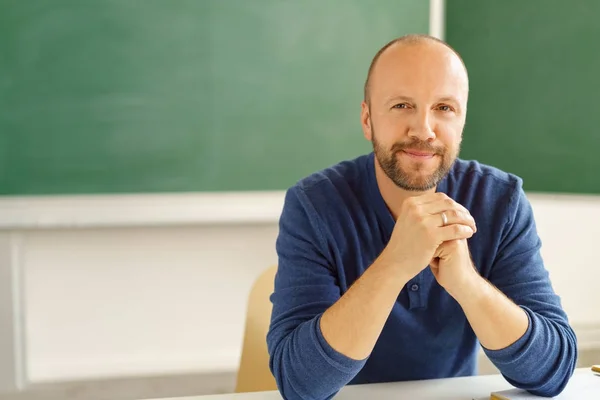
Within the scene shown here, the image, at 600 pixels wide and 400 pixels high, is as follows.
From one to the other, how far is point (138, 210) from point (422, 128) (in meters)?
1.43

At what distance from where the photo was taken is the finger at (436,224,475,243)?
1.24m

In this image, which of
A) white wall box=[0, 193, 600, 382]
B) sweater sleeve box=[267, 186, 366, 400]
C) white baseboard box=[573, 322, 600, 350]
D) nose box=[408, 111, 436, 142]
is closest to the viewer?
sweater sleeve box=[267, 186, 366, 400]

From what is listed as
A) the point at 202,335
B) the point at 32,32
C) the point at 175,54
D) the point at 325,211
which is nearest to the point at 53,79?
the point at 32,32

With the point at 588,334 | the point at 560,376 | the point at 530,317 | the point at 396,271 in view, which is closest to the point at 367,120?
the point at 396,271

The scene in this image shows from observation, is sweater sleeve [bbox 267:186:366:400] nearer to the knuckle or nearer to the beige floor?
the knuckle

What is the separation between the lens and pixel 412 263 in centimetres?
125

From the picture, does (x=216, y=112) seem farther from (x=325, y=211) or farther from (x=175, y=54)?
(x=325, y=211)

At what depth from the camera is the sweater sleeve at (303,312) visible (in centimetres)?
122

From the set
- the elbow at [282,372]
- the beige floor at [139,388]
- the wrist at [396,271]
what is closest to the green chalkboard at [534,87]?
the beige floor at [139,388]

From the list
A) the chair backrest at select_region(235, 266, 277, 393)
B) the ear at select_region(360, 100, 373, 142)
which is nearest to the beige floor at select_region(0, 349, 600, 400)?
the chair backrest at select_region(235, 266, 277, 393)

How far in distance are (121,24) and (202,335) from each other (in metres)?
1.24

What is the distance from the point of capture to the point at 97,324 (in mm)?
2588

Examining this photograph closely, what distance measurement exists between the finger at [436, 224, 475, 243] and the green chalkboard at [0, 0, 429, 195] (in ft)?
4.85

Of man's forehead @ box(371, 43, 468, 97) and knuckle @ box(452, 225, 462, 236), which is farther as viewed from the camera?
man's forehead @ box(371, 43, 468, 97)
